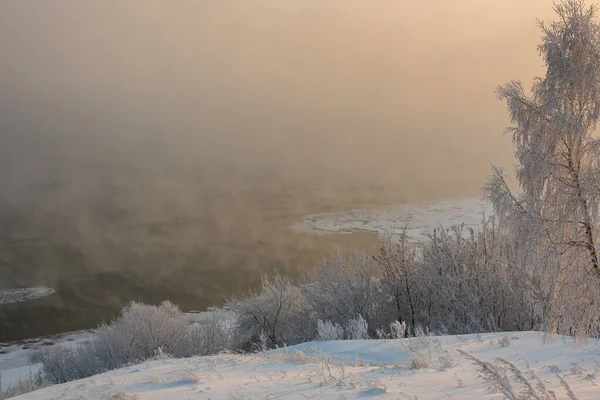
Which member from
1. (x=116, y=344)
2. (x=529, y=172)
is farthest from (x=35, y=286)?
(x=529, y=172)

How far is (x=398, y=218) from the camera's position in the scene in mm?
69812

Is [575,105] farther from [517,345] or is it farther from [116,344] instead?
[116,344]

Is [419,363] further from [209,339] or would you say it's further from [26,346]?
[26,346]

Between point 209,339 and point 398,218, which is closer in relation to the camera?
point 209,339

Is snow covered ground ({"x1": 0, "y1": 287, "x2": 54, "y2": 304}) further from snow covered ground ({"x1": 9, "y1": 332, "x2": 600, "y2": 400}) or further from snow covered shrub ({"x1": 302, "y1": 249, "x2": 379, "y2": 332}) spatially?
snow covered ground ({"x1": 9, "y1": 332, "x2": 600, "y2": 400})

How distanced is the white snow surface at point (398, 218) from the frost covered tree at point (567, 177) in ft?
173

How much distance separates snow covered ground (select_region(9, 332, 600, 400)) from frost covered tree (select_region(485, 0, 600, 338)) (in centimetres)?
130

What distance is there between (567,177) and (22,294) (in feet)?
161

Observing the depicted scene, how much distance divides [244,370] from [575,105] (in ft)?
23.1

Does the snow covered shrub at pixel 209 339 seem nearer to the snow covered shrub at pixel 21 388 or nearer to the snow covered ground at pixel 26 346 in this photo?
the snow covered ground at pixel 26 346

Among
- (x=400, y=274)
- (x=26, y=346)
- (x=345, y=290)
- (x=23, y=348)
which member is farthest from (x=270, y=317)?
(x=26, y=346)

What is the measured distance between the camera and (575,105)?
6.89 metres

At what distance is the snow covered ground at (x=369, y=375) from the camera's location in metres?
6.32

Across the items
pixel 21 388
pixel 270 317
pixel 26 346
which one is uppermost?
pixel 21 388
